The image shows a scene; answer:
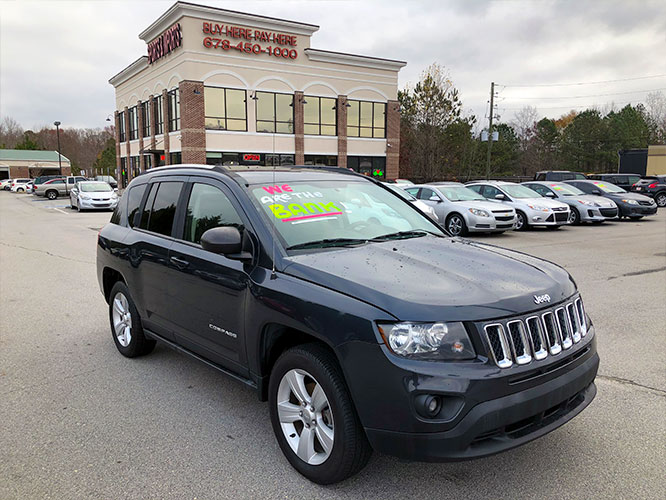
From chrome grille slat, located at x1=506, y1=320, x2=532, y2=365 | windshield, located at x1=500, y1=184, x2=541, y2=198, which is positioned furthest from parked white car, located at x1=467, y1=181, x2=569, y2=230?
chrome grille slat, located at x1=506, y1=320, x2=532, y2=365

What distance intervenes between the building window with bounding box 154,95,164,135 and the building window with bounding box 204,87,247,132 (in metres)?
5.65

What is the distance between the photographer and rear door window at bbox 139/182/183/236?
14.1 ft

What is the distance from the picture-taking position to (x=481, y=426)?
241 cm

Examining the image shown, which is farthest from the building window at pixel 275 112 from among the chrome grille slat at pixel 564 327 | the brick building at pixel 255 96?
the chrome grille slat at pixel 564 327

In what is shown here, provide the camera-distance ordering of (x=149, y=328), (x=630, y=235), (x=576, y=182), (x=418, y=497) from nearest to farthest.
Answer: (x=418, y=497)
(x=149, y=328)
(x=630, y=235)
(x=576, y=182)

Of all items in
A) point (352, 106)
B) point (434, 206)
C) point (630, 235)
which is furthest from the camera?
point (352, 106)

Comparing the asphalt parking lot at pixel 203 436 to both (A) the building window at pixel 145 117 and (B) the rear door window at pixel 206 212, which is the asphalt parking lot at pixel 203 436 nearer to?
(B) the rear door window at pixel 206 212

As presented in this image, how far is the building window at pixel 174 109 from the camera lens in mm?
35031

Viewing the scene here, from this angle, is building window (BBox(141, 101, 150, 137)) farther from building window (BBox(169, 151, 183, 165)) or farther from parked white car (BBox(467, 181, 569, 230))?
parked white car (BBox(467, 181, 569, 230))

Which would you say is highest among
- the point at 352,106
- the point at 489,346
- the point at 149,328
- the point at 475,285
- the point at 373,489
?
the point at 352,106

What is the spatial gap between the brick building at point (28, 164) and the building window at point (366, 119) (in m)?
77.0

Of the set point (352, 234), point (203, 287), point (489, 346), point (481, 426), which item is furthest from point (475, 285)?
point (203, 287)

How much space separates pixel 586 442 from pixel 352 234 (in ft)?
6.67

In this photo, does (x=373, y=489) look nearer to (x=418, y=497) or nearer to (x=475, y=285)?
(x=418, y=497)
